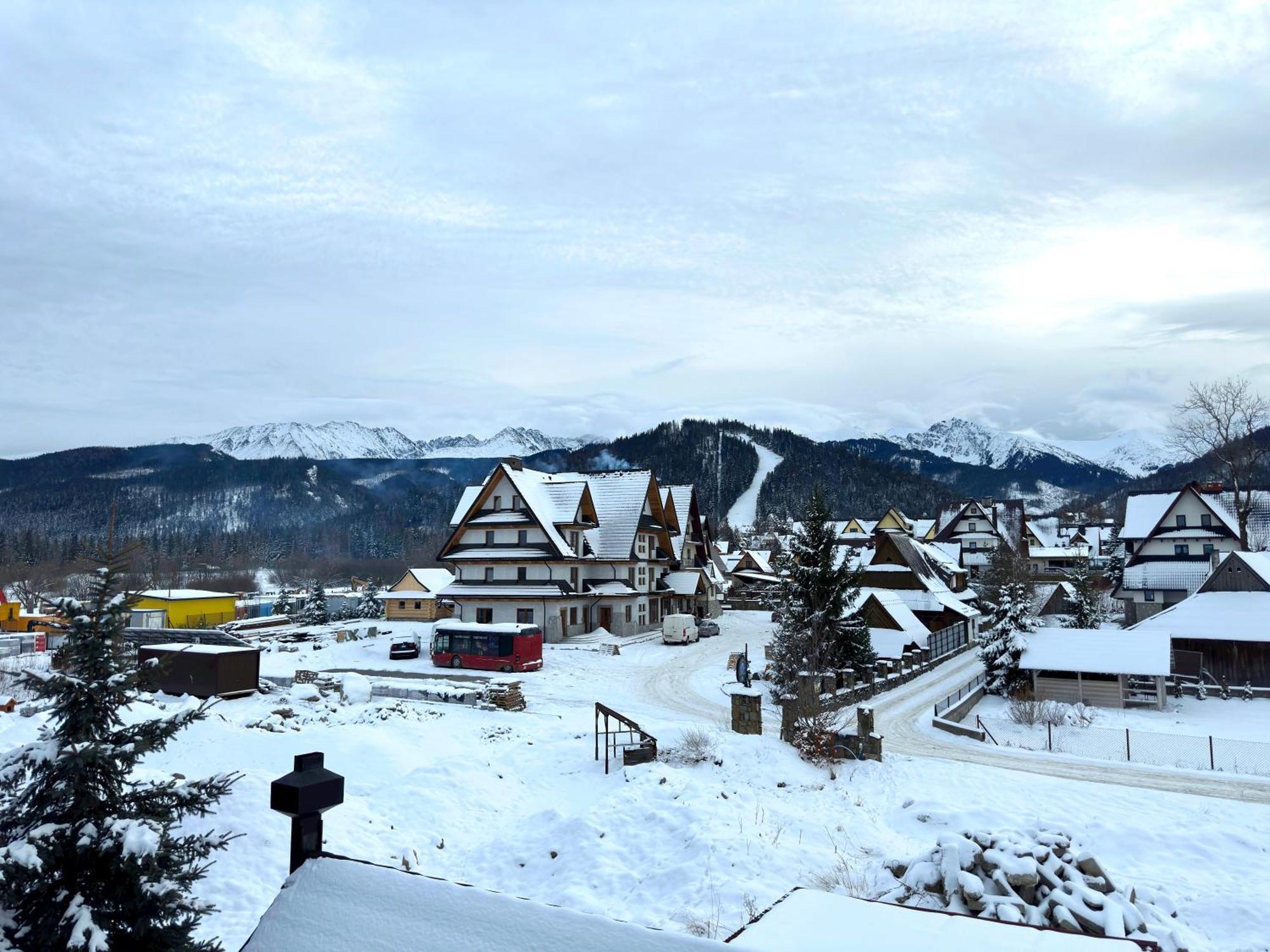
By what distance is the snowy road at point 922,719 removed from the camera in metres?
20.8

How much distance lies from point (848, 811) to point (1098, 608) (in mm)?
42772

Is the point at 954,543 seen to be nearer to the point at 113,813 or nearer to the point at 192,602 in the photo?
the point at 192,602

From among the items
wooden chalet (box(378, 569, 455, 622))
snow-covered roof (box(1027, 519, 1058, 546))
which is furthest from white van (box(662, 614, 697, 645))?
snow-covered roof (box(1027, 519, 1058, 546))

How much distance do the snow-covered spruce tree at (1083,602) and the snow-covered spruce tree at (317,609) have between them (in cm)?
5474

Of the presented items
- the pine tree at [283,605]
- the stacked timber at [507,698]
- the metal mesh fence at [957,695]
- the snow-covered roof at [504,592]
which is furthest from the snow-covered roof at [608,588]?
the pine tree at [283,605]

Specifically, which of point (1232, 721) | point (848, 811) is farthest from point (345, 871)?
point (1232, 721)

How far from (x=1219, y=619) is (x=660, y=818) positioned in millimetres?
34327

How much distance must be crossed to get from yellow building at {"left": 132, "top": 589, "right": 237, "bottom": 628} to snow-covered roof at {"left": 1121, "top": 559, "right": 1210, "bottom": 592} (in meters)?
68.0

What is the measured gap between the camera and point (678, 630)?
160 feet

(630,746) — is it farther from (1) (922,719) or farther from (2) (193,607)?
(2) (193,607)

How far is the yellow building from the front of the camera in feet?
197

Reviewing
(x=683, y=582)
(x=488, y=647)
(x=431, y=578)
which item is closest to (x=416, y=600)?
(x=431, y=578)

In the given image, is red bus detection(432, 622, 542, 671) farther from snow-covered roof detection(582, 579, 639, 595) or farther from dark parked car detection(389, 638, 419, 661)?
snow-covered roof detection(582, 579, 639, 595)

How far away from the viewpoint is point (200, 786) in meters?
6.84
